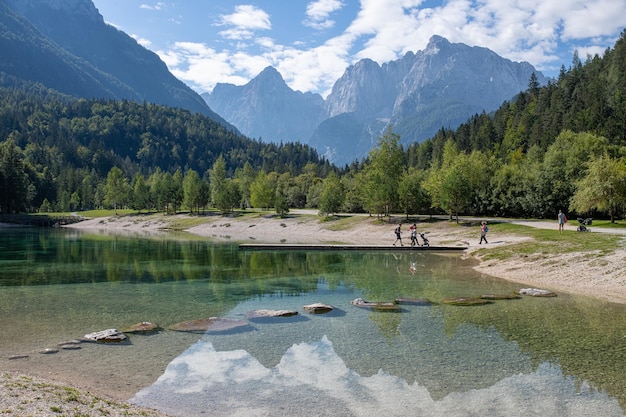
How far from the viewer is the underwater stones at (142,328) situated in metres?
20.8

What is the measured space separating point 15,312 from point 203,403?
1643cm

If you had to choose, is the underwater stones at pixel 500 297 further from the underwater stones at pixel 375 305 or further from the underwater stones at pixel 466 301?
the underwater stones at pixel 375 305

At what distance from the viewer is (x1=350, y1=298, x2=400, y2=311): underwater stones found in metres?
25.9

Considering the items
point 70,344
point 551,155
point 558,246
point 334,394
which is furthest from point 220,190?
point 334,394

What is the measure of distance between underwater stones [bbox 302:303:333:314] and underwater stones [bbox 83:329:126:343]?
965cm

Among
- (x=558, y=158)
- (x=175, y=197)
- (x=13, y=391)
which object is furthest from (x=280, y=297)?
(x=175, y=197)

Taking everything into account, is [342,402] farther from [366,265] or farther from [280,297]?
[366,265]

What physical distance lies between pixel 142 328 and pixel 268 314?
245 inches

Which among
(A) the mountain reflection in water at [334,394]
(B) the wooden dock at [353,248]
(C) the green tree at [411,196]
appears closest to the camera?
(A) the mountain reflection in water at [334,394]

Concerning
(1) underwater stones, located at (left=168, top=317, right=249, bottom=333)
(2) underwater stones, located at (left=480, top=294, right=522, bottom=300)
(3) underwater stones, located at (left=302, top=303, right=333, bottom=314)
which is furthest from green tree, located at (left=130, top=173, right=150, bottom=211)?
(2) underwater stones, located at (left=480, top=294, right=522, bottom=300)

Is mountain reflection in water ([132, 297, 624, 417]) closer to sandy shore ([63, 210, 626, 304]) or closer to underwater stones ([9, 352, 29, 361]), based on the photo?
underwater stones ([9, 352, 29, 361])

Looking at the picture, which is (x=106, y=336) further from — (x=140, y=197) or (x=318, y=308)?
(x=140, y=197)

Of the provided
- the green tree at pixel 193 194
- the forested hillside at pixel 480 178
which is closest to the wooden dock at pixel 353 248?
the forested hillside at pixel 480 178

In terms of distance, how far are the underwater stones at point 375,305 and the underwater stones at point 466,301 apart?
3.28m
